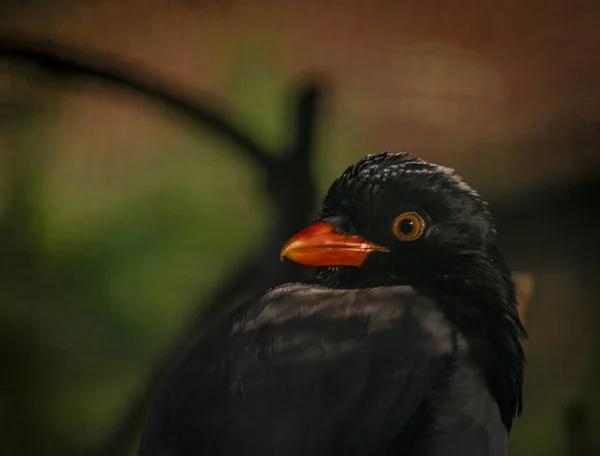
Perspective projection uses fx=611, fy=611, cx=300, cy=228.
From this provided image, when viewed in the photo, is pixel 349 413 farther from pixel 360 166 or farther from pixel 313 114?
pixel 313 114

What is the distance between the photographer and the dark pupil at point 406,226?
4.32 ft

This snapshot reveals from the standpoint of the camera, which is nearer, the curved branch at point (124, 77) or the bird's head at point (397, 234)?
the bird's head at point (397, 234)

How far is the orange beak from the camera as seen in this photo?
1.30 metres

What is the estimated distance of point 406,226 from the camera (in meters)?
1.32

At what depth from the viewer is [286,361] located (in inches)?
50.0

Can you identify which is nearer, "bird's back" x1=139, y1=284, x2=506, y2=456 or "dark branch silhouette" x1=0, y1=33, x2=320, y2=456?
"bird's back" x1=139, y1=284, x2=506, y2=456

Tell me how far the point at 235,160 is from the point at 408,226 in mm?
475

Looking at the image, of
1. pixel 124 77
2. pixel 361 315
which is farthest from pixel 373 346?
pixel 124 77

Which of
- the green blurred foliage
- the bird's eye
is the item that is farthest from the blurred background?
the bird's eye

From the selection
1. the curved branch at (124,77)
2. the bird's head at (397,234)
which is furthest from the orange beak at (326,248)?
the curved branch at (124,77)

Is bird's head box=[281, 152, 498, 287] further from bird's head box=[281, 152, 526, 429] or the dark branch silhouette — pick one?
the dark branch silhouette

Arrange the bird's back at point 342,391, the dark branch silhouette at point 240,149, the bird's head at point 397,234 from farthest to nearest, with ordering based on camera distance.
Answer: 1. the dark branch silhouette at point 240,149
2. the bird's head at point 397,234
3. the bird's back at point 342,391

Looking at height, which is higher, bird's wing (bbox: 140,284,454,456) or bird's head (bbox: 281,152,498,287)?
bird's head (bbox: 281,152,498,287)

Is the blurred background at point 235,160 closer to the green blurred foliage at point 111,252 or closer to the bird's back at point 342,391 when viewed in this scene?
the green blurred foliage at point 111,252
